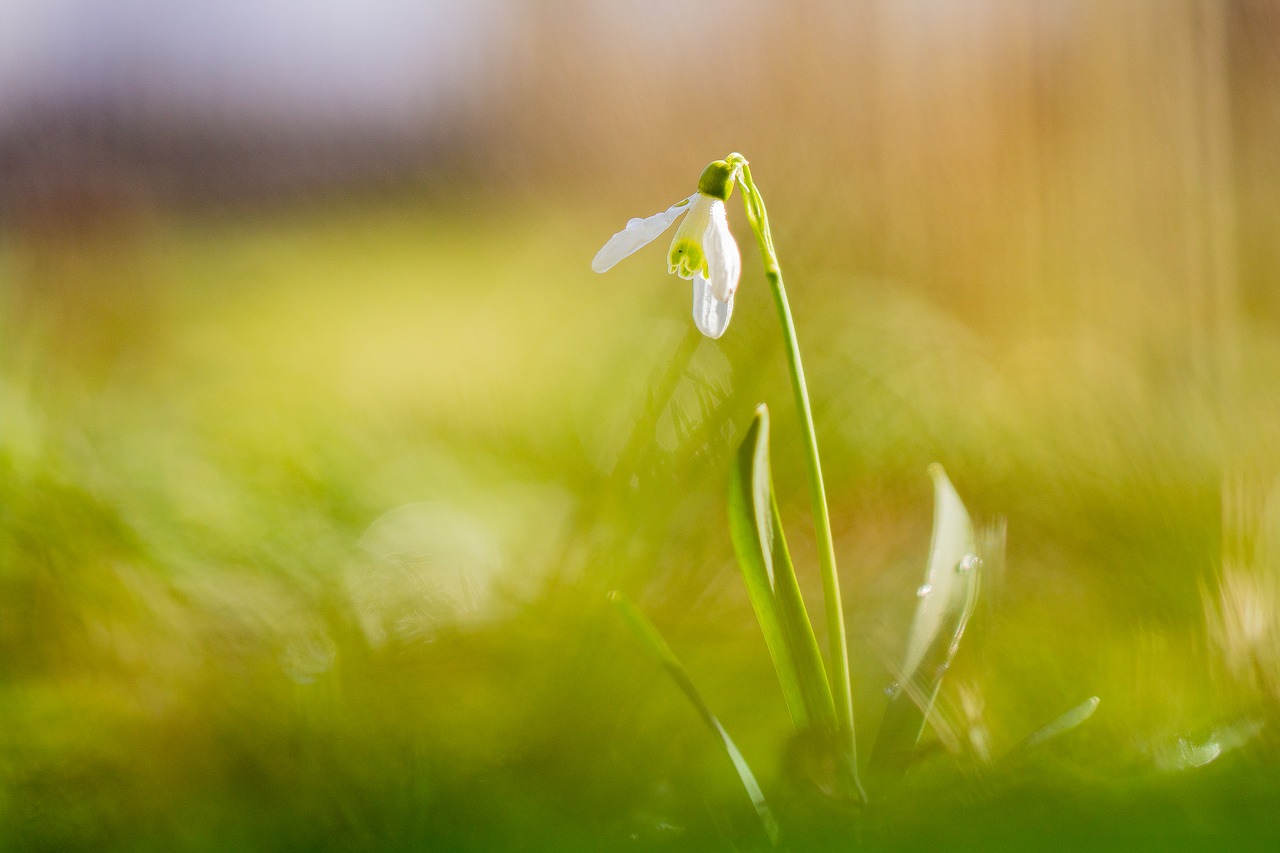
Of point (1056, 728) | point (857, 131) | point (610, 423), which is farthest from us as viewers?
point (857, 131)

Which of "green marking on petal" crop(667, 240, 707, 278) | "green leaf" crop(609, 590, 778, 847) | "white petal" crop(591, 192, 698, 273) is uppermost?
"white petal" crop(591, 192, 698, 273)

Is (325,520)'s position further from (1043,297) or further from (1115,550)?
(1043,297)

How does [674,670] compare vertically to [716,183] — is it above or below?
below

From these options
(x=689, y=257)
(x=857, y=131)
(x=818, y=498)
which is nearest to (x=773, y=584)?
(x=818, y=498)

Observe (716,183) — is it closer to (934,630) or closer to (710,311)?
(710,311)

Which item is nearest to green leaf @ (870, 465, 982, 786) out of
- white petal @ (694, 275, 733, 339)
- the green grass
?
the green grass

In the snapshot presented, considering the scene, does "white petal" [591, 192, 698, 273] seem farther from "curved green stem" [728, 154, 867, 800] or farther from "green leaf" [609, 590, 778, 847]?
"green leaf" [609, 590, 778, 847]

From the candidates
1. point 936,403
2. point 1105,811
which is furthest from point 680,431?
point 936,403

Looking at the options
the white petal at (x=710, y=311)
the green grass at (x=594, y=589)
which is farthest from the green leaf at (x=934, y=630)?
the white petal at (x=710, y=311)
